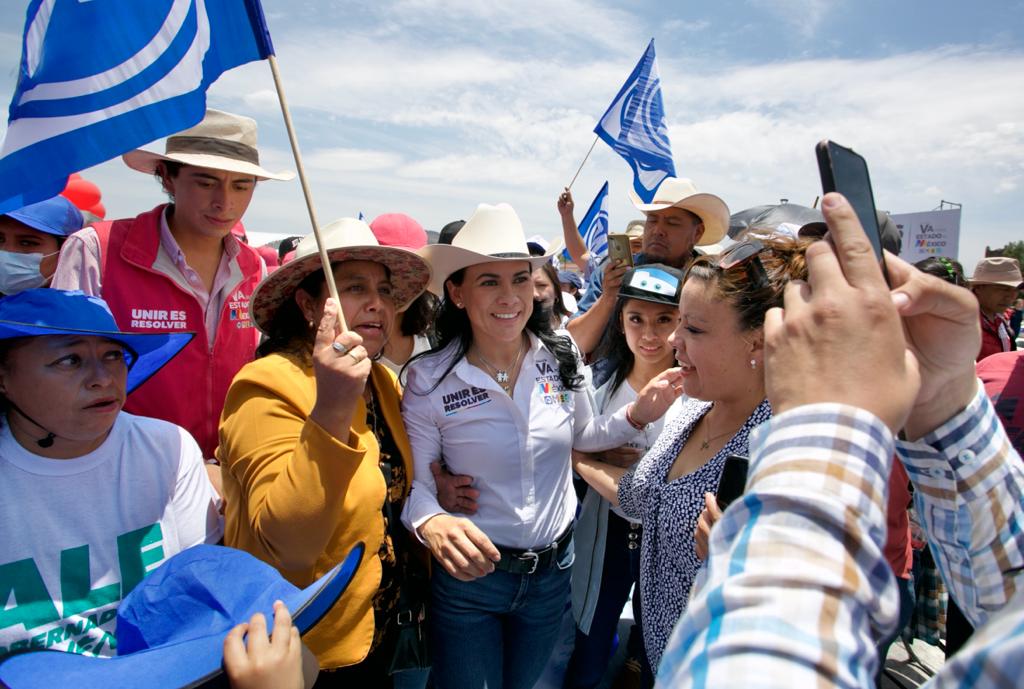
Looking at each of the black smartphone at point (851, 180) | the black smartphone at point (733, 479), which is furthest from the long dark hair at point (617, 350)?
the black smartphone at point (851, 180)

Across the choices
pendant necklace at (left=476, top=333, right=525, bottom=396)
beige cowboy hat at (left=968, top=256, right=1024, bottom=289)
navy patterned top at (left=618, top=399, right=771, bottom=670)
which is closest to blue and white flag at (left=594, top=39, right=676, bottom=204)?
beige cowboy hat at (left=968, top=256, right=1024, bottom=289)

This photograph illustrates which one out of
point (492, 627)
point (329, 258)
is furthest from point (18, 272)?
point (492, 627)

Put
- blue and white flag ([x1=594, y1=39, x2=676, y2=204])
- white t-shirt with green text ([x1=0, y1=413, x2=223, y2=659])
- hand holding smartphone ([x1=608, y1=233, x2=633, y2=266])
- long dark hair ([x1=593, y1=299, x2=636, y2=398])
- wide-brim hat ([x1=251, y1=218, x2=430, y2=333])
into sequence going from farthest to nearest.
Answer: blue and white flag ([x1=594, y1=39, x2=676, y2=204]) → hand holding smartphone ([x1=608, y1=233, x2=633, y2=266]) → long dark hair ([x1=593, y1=299, x2=636, y2=398]) → wide-brim hat ([x1=251, y1=218, x2=430, y2=333]) → white t-shirt with green text ([x1=0, y1=413, x2=223, y2=659])

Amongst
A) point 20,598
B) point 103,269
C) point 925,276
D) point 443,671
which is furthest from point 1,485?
point 925,276

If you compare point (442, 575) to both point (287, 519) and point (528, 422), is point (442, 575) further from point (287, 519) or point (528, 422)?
point (287, 519)

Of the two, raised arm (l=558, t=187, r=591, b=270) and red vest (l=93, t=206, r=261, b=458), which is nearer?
red vest (l=93, t=206, r=261, b=458)

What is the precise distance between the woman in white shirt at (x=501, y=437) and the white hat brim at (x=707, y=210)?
5.89 ft

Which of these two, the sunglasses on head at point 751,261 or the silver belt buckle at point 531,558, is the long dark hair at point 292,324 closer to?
the silver belt buckle at point 531,558

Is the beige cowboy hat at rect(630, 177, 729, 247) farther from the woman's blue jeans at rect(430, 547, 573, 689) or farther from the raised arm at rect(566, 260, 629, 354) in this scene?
the woman's blue jeans at rect(430, 547, 573, 689)

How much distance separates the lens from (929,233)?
8039 millimetres

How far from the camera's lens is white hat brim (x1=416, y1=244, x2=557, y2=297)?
2350 millimetres

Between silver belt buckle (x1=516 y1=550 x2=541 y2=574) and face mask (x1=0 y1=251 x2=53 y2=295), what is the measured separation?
9.42ft

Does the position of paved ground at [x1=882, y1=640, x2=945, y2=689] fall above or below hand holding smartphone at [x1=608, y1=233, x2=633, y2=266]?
below

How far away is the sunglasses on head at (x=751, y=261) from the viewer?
1630mm
